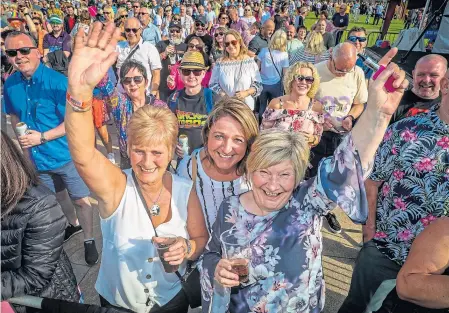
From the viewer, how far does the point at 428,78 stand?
10.3 feet

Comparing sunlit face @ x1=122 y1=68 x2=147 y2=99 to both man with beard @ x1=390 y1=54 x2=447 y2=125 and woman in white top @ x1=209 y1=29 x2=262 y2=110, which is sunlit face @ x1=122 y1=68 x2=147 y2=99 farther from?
man with beard @ x1=390 y1=54 x2=447 y2=125

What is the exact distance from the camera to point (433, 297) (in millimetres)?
1450

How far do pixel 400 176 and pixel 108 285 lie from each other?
1.85 m

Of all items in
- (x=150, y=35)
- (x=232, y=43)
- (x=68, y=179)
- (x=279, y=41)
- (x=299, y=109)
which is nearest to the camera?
(x=68, y=179)

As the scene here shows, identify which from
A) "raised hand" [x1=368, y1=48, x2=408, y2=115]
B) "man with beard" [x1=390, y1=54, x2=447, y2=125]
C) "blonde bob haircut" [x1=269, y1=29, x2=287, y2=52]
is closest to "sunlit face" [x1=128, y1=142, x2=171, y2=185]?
"raised hand" [x1=368, y1=48, x2=408, y2=115]

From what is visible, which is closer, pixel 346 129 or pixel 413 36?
pixel 346 129

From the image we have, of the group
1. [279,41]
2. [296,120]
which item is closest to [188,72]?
[296,120]

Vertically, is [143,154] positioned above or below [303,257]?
above

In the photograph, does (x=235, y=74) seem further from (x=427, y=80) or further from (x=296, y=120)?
(x=427, y=80)

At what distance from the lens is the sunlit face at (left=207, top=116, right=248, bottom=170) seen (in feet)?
7.02

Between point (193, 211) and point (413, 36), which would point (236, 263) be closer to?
point (193, 211)

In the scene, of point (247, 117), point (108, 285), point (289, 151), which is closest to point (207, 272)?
point (108, 285)

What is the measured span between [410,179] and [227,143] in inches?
43.8

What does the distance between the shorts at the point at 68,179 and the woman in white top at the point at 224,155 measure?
5.37 feet
